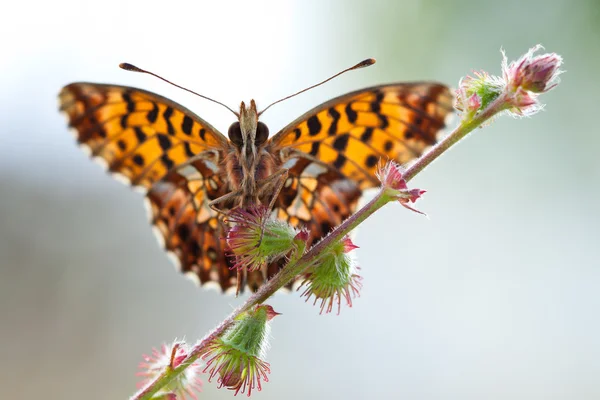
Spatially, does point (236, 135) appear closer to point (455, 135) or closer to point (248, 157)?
point (248, 157)

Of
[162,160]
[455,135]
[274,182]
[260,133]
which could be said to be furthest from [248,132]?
[455,135]

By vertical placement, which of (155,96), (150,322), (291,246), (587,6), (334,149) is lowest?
(291,246)

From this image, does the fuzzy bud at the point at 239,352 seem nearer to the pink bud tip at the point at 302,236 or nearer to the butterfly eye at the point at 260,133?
the pink bud tip at the point at 302,236

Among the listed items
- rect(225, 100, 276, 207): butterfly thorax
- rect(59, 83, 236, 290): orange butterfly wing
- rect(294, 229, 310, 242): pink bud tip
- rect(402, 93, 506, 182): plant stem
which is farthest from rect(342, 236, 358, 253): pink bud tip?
rect(59, 83, 236, 290): orange butterfly wing

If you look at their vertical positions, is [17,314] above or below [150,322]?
below

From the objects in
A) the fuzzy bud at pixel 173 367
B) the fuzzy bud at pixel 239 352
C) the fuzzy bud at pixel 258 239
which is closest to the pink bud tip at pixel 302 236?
the fuzzy bud at pixel 258 239

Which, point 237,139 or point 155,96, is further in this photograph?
point 155,96

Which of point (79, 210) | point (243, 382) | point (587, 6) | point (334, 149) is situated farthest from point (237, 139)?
point (79, 210)

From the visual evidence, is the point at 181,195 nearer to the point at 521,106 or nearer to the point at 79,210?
the point at 521,106
